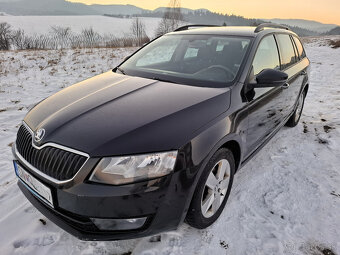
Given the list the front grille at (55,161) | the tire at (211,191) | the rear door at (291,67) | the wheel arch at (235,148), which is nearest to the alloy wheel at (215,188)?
the tire at (211,191)

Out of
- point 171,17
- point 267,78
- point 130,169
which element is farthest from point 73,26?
point 130,169

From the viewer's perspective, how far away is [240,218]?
2.19m

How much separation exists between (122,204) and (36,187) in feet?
2.31

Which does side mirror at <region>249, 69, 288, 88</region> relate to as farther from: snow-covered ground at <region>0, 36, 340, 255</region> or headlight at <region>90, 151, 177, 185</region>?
headlight at <region>90, 151, 177, 185</region>

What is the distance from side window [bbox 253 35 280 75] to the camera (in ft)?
8.20

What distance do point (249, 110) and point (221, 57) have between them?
0.69m

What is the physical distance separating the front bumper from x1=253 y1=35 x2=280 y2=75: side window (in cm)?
149

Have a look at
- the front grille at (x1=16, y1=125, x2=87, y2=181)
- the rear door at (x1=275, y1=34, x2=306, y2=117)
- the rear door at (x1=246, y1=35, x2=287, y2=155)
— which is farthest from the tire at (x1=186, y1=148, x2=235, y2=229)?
the rear door at (x1=275, y1=34, x2=306, y2=117)

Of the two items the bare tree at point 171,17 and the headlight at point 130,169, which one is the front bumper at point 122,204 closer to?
the headlight at point 130,169

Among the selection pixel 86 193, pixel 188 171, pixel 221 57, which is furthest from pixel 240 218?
pixel 221 57

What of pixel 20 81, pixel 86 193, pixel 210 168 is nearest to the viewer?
pixel 86 193

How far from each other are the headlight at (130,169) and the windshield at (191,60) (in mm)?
1013

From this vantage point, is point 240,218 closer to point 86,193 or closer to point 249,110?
point 249,110

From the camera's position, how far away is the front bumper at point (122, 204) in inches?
57.8
